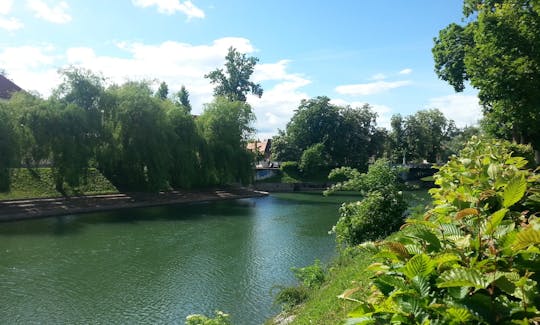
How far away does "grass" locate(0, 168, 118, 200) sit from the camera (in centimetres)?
2480

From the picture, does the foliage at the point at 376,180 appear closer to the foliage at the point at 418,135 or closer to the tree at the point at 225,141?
the tree at the point at 225,141

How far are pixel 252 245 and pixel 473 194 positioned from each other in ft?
47.1

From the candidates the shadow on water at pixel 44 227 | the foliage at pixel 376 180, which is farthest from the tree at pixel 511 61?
the shadow on water at pixel 44 227

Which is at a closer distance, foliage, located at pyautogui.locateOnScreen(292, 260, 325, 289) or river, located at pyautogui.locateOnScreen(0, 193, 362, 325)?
foliage, located at pyautogui.locateOnScreen(292, 260, 325, 289)

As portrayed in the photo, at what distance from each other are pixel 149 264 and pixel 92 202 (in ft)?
44.0

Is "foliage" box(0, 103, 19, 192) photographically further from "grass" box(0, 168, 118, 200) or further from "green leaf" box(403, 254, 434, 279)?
"green leaf" box(403, 254, 434, 279)

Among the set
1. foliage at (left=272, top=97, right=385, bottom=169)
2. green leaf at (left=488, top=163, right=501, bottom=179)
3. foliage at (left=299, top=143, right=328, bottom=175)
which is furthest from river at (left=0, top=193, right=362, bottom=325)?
foliage at (left=272, top=97, right=385, bottom=169)

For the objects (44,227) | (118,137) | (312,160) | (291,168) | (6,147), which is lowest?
(44,227)

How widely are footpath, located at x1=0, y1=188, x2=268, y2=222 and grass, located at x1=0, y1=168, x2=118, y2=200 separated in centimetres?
103

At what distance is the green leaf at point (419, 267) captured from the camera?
1684 millimetres

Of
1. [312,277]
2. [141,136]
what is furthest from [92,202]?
[312,277]

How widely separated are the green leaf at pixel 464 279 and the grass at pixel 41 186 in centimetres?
2651

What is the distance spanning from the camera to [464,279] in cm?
152

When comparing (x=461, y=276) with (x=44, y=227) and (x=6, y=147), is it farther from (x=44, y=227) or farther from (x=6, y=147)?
(x=6, y=147)
